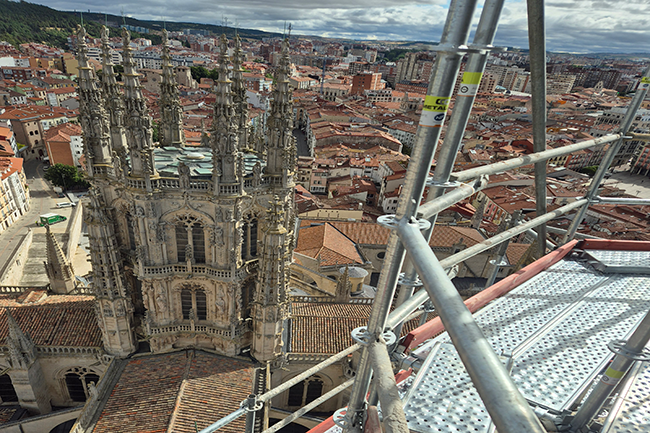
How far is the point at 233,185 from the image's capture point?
56.4ft

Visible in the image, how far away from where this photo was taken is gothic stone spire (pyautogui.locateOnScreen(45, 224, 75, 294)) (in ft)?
84.8

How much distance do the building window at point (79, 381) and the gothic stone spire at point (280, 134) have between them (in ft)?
54.3

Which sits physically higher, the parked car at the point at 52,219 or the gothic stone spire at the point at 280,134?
the gothic stone spire at the point at 280,134

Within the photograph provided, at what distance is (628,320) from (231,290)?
16.3 m

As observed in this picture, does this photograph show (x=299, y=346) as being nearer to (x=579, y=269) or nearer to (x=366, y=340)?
(x=579, y=269)

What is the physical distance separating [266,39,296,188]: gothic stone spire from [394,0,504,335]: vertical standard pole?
508 inches

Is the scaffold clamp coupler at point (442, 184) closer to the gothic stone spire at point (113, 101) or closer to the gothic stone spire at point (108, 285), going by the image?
the gothic stone spire at point (113, 101)

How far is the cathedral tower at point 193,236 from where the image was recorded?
55.5 ft

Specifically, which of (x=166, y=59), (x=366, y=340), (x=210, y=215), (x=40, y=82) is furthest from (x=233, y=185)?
(x=40, y=82)

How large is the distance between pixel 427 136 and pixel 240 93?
1845 cm

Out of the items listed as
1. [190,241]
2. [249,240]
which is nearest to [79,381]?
[190,241]

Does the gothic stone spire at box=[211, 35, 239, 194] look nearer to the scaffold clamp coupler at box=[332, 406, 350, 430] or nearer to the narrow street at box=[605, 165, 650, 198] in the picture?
the scaffold clamp coupler at box=[332, 406, 350, 430]

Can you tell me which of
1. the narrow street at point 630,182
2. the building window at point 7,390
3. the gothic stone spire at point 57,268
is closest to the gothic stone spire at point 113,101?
the gothic stone spire at point 57,268

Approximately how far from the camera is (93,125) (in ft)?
59.8
